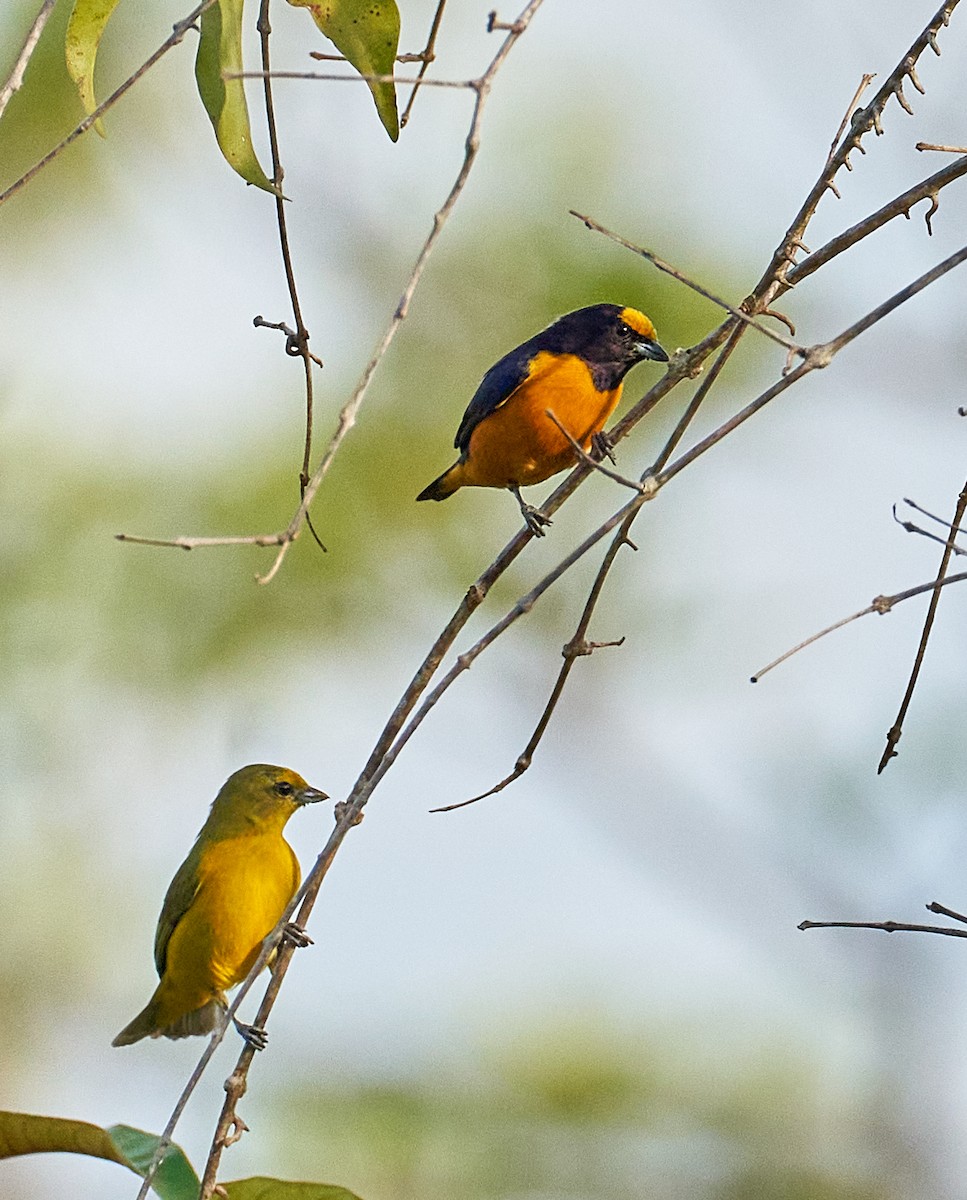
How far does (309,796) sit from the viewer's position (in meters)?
5.73

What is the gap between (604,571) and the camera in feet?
9.34

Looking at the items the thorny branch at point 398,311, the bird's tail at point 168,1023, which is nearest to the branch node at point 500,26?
the thorny branch at point 398,311

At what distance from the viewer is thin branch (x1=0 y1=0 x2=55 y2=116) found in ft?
7.29

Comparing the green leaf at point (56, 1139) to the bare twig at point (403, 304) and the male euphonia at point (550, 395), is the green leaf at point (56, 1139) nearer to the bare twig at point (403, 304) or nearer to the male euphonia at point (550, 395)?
the bare twig at point (403, 304)

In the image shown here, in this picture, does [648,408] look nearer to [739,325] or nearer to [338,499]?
[739,325]

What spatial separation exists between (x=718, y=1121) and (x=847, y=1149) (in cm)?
117

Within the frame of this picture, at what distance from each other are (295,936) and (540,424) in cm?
209

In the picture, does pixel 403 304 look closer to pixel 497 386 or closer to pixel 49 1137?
pixel 49 1137

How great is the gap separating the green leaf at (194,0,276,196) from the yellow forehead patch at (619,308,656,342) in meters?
2.12

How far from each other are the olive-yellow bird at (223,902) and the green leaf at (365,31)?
3.06 metres

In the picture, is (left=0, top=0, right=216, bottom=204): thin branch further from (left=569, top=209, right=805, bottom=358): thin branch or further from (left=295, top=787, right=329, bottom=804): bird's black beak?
(left=295, top=787, right=329, bottom=804): bird's black beak

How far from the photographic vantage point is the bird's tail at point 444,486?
518cm

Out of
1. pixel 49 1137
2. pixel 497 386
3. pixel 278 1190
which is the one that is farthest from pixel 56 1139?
pixel 497 386

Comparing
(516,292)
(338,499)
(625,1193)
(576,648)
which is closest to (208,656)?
(338,499)
